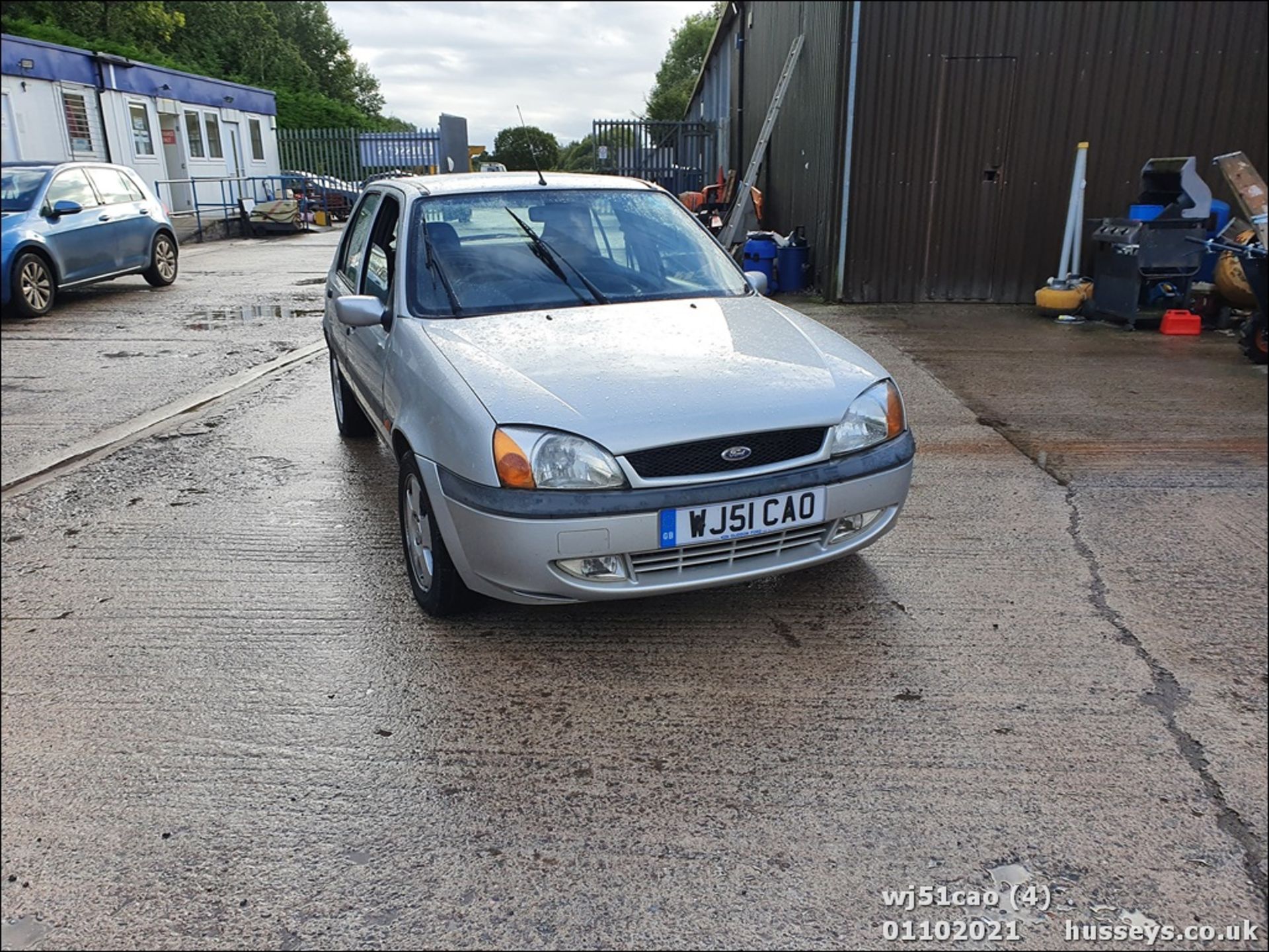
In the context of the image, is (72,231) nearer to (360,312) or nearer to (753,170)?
(360,312)

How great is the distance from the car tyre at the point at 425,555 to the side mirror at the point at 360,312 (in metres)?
0.62

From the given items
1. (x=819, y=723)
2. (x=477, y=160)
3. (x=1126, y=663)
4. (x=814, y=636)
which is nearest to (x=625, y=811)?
(x=819, y=723)

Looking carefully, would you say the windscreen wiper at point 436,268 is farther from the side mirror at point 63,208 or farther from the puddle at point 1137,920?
the puddle at point 1137,920

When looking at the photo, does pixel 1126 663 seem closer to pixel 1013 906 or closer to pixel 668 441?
pixel 1013 906

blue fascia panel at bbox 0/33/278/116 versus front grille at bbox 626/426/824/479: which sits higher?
blue fascia panel at bbox 0/33/278/116

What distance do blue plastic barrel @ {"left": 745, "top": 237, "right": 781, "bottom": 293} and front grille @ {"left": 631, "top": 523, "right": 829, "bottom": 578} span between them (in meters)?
8.34

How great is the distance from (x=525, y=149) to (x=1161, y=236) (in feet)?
19.9

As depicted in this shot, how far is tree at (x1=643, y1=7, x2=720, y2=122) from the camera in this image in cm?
5394

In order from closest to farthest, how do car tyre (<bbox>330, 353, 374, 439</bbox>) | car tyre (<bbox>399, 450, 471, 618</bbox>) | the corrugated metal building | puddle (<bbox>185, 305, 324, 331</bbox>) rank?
1. car tyre (<bbox>399, 450, 471, 618</bbox>)
2. car tyre (<bbox>330, 353, 374, 439</bbox>)
3. puddle (<bbox>185, 305, 324, 331</bbox>)
4. the corrugated metal building

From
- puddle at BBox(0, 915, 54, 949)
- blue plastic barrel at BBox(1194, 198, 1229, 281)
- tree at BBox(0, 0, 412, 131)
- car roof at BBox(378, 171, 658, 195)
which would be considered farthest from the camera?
blue plastic barrel at BBox(1194, 198, 1229, 281)

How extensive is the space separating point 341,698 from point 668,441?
123 centimetres

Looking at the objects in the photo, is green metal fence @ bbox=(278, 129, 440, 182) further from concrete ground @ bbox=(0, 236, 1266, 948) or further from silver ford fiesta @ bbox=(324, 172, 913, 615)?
concrete ground @ bbox=(0, 236, 1266, 948)

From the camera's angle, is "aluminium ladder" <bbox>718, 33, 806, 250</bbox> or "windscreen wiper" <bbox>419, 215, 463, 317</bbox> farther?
"aluminium ladder" <bbox>718, 33, 806, 250</bbox>

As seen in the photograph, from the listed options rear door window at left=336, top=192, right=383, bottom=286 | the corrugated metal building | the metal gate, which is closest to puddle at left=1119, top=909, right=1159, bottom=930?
rear door window at left=336, top=192, right=383, bottom=286
